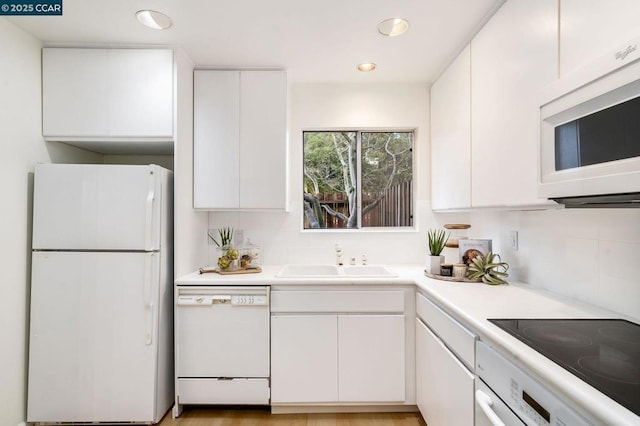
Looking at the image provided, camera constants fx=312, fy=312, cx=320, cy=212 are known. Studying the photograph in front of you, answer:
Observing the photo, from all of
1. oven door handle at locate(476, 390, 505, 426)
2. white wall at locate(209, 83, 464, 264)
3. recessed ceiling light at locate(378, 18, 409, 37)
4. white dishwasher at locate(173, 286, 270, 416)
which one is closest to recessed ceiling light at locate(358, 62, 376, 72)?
white wall at locate(209, 83, 464, 264)

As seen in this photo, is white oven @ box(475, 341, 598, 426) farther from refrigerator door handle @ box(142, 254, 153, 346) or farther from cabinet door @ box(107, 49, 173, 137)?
cabinet door @ box(107, 49, 173, 137)

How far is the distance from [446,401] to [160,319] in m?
1.68

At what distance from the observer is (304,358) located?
2002mm

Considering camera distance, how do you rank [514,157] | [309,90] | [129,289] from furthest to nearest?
[309,90] < [129,289] < [514,157]

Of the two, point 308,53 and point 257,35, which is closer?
point 257,35

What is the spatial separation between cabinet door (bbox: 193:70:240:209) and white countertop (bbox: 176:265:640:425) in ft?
2.16

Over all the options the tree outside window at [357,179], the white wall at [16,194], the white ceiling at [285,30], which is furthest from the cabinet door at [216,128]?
the white wall at [16,194]

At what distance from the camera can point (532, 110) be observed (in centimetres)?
133

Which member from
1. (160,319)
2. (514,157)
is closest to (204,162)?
(160,319)

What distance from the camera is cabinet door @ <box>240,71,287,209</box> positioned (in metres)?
2.30

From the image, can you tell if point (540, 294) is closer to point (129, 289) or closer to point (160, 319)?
point (160, 319)

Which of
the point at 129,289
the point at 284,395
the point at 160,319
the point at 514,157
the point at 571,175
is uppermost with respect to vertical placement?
the point at 514,157

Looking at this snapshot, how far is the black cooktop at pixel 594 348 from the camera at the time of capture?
76 cm

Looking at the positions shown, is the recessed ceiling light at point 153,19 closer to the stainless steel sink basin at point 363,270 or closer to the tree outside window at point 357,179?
the tree outside window at point 357,179
